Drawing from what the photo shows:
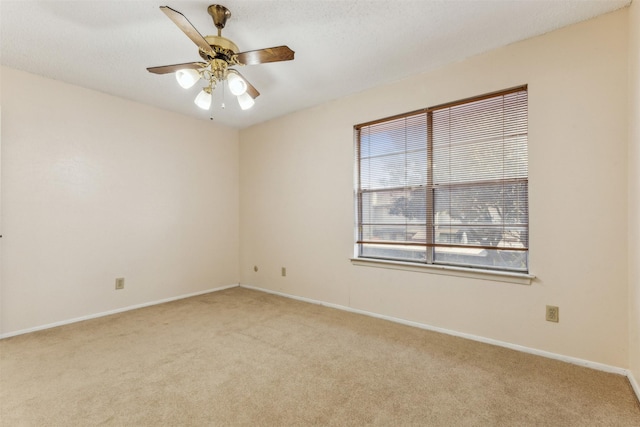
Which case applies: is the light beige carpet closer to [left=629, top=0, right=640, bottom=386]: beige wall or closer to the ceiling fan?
[left=629, top=0, right=640, bottom=386]: beige wall

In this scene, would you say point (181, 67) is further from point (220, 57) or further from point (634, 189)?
point (634, 189)

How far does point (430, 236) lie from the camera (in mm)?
3053

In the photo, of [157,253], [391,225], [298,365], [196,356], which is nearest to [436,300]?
[391,225]

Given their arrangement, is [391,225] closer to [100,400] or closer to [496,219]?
[496,219]

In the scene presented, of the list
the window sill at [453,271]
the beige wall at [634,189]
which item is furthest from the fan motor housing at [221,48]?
the beige wall at [634,189]

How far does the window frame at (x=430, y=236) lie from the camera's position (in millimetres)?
2570

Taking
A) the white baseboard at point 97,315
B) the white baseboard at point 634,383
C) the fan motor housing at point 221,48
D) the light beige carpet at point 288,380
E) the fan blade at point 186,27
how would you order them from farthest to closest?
the white baseboard at point 97,315
the fan motor housing at point 221,48
the white baseboard at point 634,383
the light beige carpet at point 288,380
the fan blade at point 186,27

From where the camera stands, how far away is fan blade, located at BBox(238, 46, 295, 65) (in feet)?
6.23

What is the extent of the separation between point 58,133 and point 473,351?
14.8ft

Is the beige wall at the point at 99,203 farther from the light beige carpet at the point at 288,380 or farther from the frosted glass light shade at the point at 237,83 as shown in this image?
the frosted glass light shade at the point at 237,83

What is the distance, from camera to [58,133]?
321cm

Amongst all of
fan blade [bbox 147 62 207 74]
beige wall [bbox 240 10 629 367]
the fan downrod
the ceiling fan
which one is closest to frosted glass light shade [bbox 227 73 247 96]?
the ceiling fan

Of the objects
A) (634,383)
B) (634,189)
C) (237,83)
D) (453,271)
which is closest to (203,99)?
(237,83)

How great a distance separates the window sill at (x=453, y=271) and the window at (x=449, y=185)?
0.30 ft
